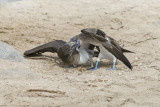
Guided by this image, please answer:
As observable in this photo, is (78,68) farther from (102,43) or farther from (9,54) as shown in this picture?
(9,54)

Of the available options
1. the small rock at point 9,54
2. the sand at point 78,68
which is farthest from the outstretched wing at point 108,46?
the small rock at point 9,54

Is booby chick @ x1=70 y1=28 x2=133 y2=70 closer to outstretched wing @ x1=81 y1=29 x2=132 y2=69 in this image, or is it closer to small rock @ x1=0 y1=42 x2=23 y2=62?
outstretched wing @ x1=81 y1=29 x2=132 y2=69

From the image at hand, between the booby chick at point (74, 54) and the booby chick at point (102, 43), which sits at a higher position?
the booby chick at point (102, 43)

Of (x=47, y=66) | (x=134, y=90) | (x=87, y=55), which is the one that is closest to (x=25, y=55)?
(x=47, y=66)

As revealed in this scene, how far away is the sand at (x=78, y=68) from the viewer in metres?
4.04

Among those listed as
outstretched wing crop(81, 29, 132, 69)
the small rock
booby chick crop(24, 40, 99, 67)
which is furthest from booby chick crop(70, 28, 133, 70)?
the small rock

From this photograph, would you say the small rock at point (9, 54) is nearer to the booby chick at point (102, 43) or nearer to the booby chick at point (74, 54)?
the booby chick at point (74, 54)

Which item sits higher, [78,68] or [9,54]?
[9,54]

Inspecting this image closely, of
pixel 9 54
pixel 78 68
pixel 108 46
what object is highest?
pixel 108 46

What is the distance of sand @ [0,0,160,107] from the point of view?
4.04 meters

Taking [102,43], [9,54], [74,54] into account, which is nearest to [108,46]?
[102,43]

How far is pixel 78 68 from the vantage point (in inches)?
213

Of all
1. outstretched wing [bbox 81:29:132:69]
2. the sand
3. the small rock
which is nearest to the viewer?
the sand

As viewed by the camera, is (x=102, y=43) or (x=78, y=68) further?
(x=78, y=68)
